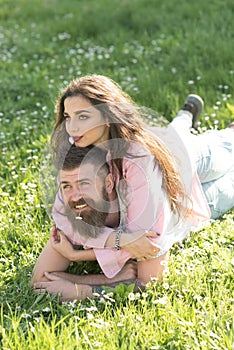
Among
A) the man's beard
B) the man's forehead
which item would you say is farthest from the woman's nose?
the man's beard

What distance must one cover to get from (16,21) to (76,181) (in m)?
5.39

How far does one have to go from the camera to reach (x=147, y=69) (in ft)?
19.6

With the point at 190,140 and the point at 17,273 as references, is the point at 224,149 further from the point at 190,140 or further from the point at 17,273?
the point at 17,273

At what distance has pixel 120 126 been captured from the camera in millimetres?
3264

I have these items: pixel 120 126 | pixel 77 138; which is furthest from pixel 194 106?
pixel 77 138

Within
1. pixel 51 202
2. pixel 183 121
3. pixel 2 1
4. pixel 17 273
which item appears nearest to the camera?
pixel 17 273

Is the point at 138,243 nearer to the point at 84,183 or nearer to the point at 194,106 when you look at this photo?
the point at 84,183

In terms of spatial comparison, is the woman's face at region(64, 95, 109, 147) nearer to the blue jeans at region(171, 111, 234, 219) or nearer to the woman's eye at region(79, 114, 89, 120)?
the woman's eye at region(79, 114, 89, 120)

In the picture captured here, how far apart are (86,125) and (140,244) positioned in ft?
2.17

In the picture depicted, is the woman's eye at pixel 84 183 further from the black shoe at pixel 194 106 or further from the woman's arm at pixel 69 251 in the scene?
the black shoe at pixel 194 106

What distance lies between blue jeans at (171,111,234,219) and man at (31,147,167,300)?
0.81 metres

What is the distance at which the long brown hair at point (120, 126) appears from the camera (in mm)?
3268

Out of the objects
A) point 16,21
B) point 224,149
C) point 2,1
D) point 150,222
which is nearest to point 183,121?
point 224,149

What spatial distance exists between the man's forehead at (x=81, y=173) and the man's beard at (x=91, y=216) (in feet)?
0.38
